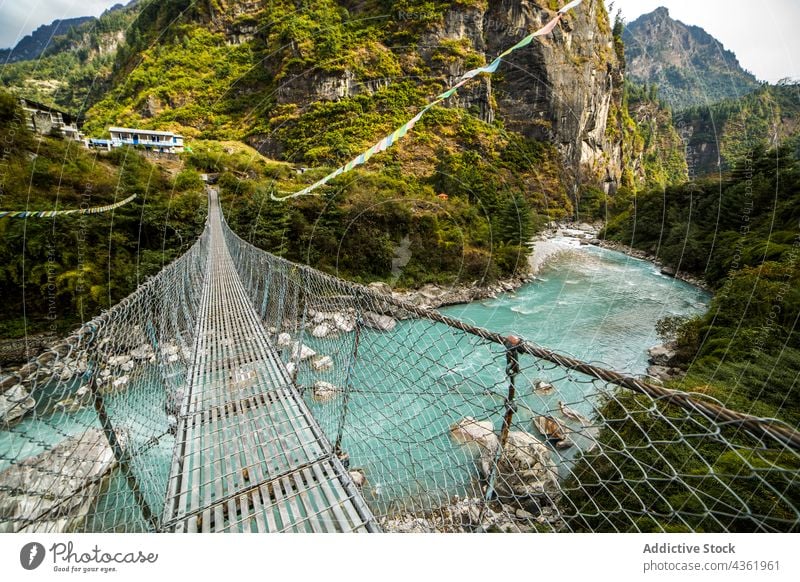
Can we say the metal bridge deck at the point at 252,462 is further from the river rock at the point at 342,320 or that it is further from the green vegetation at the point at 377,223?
the green vegetation at the point at 377,223

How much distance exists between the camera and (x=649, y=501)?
2.41 m

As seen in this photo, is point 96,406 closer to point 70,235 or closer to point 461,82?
point 461,82

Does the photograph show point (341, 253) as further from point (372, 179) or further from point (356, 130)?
point (356, 130)

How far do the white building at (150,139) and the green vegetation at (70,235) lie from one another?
20.9 ft

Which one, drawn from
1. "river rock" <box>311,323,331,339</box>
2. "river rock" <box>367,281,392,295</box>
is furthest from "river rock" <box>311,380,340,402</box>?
"river rock" <box>367,281,392,295</box>

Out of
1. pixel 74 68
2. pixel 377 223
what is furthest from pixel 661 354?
pixel 74 68

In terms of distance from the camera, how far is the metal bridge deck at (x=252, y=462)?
3.71ft

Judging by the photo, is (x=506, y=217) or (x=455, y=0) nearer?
(x=506, y=217)

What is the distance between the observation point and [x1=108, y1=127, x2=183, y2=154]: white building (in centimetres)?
1445

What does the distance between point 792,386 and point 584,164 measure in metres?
16.2

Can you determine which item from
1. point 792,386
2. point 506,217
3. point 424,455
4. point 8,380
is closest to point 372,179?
point 506,217

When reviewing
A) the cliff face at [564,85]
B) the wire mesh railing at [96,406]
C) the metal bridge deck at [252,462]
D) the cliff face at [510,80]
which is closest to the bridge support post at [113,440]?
the wire mesh railing at [96,406]

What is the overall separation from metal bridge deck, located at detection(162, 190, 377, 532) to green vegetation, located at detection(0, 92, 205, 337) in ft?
23.5

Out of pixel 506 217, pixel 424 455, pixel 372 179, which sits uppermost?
pixel 372 179
